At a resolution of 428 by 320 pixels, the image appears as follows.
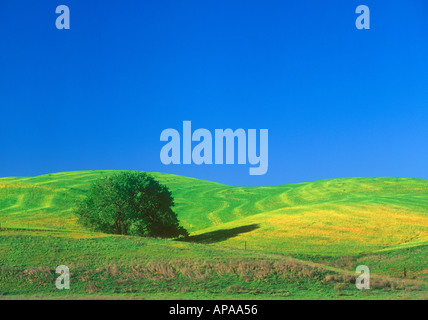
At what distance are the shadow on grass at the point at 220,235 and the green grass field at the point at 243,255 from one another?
20 cm

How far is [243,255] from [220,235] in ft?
87.7

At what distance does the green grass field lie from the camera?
32.2m

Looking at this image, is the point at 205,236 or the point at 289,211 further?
the point at 289,211

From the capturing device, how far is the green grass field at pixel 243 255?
1267 inches

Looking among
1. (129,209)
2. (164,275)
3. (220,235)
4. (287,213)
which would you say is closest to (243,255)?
(164,275)

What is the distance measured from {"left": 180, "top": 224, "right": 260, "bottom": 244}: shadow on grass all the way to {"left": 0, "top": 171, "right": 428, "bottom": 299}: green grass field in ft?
0.67

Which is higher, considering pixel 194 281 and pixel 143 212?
pixel 143 212

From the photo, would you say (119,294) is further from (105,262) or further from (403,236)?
(403,236)

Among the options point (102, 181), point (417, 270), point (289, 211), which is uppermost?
point (102, 181)

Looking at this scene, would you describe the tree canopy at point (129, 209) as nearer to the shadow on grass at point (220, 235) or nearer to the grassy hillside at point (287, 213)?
the shadow on grass at point (220, 235)

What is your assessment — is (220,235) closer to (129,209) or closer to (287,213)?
(129,209)

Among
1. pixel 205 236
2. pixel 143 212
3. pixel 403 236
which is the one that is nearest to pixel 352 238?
pixel 403 236

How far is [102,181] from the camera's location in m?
74.2
